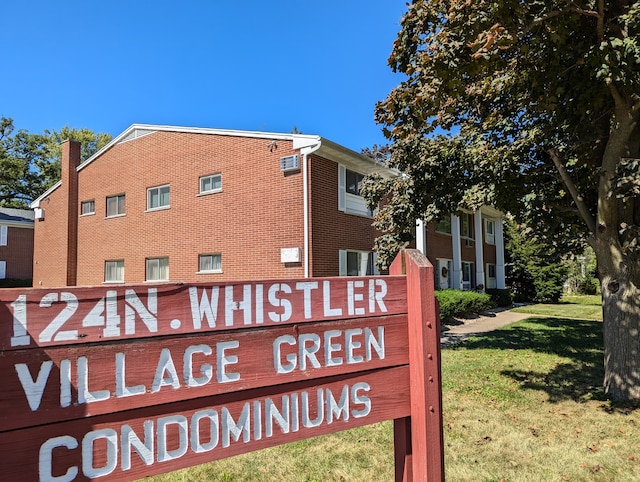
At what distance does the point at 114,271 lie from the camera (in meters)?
18.4

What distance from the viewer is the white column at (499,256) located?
27359 millimetres

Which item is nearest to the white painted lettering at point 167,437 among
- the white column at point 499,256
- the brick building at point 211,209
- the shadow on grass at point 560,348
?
the shadow on grass at point 560,348

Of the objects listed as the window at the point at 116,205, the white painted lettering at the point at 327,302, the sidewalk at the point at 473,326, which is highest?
the window at the point at 116,205

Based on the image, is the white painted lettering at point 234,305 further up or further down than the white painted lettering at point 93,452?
further up

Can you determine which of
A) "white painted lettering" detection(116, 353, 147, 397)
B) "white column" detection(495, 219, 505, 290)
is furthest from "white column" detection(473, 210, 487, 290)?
"white painted lettering" detection(116, 353, 147, 397)

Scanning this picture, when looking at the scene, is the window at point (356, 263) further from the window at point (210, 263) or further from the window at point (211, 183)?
the window at point (211, 183)

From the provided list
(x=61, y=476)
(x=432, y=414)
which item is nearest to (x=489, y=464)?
(x=432, y=414)

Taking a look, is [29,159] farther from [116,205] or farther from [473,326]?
[473,326]

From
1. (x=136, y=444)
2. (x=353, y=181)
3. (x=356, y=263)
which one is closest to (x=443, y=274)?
(x=356, y=263)

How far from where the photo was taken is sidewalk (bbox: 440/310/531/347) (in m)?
12.6

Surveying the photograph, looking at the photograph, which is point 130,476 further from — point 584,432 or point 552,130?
point 552,130

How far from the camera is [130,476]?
157 cm

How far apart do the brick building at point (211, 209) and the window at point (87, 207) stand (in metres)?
0.05

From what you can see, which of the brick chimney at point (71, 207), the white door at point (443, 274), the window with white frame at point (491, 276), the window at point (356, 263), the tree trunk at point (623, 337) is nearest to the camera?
the tree trunk at point (623, 337)
